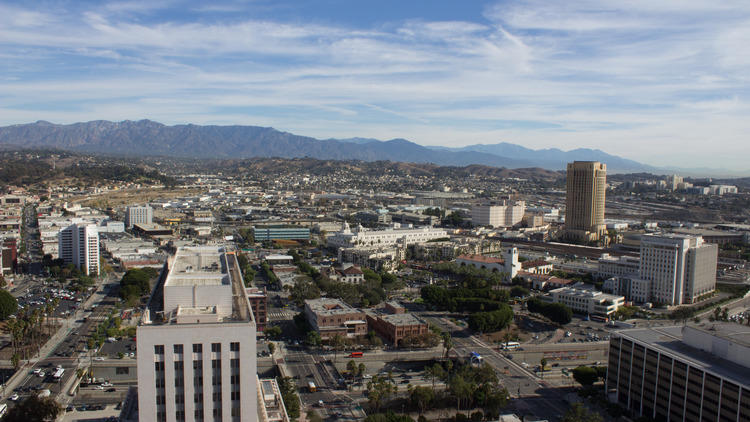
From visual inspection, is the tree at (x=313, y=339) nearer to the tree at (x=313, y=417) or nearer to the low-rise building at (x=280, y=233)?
the tree at (x=313, y=417)

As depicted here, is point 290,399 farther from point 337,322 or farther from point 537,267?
point 537,267

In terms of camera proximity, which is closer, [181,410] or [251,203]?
[181,410]

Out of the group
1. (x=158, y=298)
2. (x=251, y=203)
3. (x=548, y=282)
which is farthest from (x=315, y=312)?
(x=251, y=203)

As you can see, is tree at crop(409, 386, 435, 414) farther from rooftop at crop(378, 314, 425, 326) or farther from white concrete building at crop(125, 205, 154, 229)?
white concrete building at crop(125, 205, 154, 229)

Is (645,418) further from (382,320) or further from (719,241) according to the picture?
(719,241)

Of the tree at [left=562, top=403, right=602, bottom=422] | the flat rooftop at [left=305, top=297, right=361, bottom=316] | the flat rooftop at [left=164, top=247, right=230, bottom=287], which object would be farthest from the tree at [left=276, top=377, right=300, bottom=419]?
the tree at [left=562, top=403, right=602, bottom=422]

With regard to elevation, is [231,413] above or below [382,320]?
above
